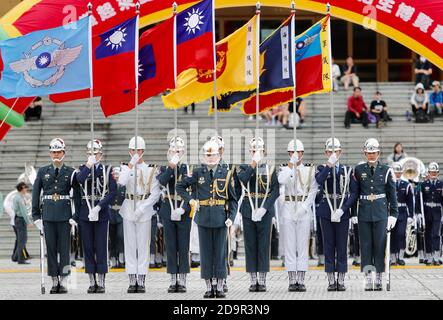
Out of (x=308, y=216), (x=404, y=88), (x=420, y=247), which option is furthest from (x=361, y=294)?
(x=404, y=88)

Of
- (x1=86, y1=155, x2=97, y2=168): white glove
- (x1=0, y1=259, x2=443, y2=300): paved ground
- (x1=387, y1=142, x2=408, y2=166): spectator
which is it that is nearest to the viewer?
(x1=0, y1=259, x2=443, y2=300): paved ground

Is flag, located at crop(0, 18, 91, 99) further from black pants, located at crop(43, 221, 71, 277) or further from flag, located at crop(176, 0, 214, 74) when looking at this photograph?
black pants, located at crop(43, 221, 71, 277)

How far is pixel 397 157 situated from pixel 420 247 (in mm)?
4224

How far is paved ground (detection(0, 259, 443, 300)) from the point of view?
725 inches

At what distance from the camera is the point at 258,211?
64.2 ft

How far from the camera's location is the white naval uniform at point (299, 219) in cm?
1986

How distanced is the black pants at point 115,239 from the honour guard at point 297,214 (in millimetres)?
6154

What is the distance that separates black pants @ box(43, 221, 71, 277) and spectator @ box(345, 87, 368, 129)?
1614cm

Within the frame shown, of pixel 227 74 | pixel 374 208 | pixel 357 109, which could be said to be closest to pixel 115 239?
pixel 227 74

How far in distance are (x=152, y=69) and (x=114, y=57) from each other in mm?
613

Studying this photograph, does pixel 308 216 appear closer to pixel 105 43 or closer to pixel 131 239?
pixel 131 239

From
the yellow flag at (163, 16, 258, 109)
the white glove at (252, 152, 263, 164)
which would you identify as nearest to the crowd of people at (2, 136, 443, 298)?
the white glove at (252, 152, 263, 164)

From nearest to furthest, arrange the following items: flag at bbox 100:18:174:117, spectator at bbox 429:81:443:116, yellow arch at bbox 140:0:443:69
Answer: flag at bbox 100:18:174:117
yellow arch at bbox 140:0:443:69
spectator at bbox 429:81:443:116

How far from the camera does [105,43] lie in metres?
20.4
